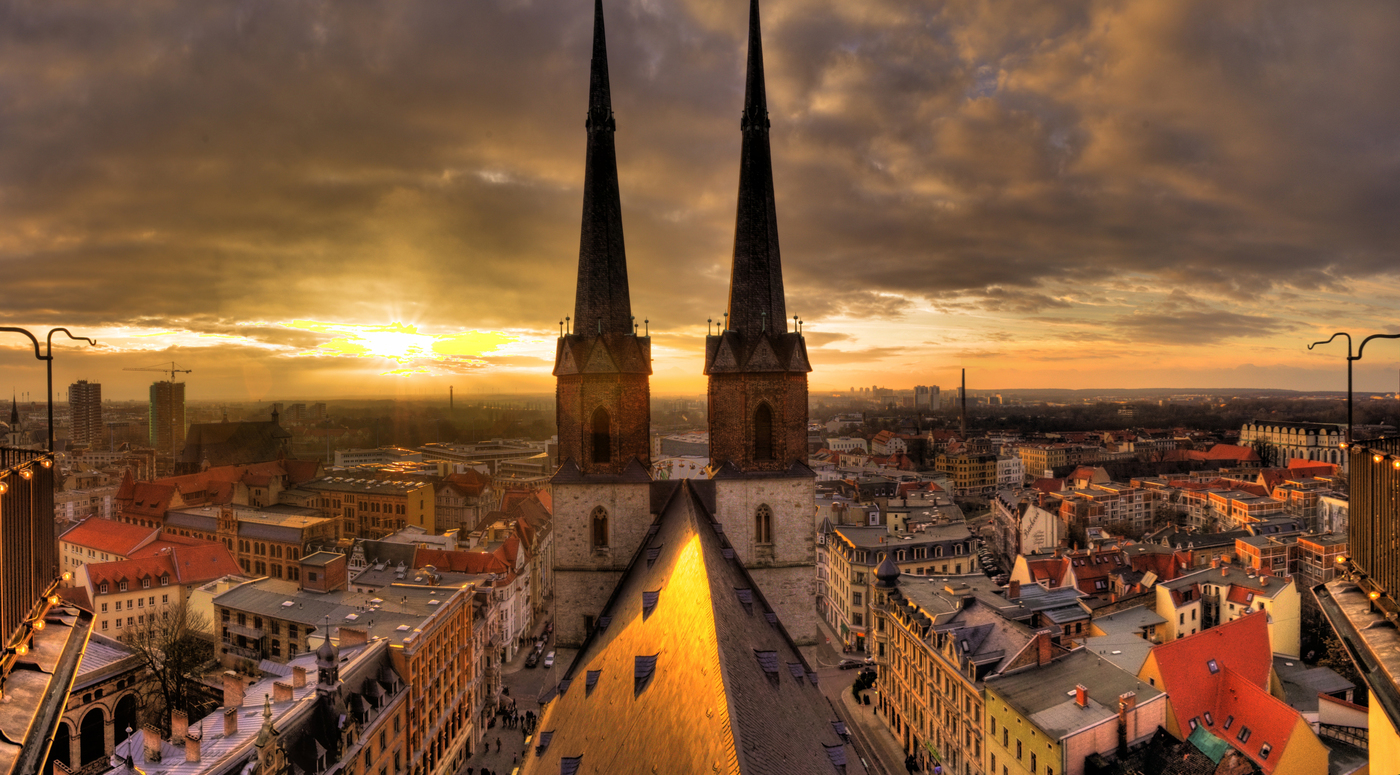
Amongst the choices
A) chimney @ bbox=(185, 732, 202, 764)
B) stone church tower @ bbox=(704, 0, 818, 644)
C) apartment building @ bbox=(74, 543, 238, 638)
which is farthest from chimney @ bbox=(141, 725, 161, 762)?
apartment building @ bbox=(74, 543, 238, 638)

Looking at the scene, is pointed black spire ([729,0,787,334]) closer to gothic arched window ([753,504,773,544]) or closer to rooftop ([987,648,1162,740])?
gothic arched window ([753,504,773,544])

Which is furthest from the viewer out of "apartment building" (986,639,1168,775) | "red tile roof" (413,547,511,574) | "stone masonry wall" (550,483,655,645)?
"red tile roof" (413,547,511,574)

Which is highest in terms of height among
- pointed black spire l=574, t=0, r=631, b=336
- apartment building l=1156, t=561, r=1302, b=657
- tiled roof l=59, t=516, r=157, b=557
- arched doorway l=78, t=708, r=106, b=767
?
pointed black spire l=574, t=0, r=631, b=336

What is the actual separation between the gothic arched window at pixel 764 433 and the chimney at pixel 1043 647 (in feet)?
65.3

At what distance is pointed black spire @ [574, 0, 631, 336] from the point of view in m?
28.8

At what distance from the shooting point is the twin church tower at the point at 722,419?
28.4 metres

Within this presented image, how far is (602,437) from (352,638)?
60.6 ft

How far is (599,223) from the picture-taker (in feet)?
94.5

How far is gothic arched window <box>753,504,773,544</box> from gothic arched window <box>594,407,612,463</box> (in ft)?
21.7

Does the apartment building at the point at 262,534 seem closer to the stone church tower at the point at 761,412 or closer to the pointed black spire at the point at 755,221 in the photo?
the stone church tower at the point at 761,412

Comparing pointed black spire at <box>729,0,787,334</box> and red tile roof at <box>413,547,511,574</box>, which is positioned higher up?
pointed black spire at <box>729,0,787,334</box>

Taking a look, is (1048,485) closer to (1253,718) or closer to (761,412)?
(1253,718)

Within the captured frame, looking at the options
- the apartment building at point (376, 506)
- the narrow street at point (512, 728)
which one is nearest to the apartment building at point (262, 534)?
the apartment building at point (376, 506)

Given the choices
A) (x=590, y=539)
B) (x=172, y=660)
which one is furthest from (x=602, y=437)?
(x=172, y=660)
